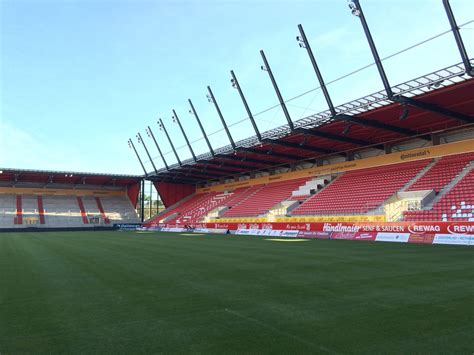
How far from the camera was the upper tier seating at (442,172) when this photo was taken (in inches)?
1008

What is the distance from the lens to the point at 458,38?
16.0m

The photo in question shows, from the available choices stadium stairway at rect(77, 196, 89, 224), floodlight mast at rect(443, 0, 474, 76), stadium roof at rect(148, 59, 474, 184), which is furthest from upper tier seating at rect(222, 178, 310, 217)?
floodlight mast at rect(443, 0, 474, 76)

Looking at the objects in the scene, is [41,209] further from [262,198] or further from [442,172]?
[442,172]

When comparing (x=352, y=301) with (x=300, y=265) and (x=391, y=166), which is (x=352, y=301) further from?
(x=391, y=166)

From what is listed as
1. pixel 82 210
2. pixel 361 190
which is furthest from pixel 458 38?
pixel 82 210

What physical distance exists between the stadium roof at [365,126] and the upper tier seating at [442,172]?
2.37 meters

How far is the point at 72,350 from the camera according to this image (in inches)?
156

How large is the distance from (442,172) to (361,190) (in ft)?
20.5

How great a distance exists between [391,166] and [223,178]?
92.3 ft

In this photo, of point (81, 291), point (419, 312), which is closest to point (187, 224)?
point (81, 291)

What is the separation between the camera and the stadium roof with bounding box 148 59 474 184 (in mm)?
20211

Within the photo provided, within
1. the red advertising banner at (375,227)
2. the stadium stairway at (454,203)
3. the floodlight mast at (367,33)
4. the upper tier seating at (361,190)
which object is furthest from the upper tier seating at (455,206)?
the floodlight mast at (367,33)

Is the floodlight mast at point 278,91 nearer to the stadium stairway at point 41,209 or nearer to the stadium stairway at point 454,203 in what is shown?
the stadium stairway at point 454,203

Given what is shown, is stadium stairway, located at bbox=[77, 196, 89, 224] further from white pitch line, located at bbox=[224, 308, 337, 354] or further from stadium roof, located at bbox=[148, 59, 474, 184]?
white pitch line, located at bbox=[224, 308, 337, 354]
